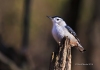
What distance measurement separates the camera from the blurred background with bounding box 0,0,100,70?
1162 cm

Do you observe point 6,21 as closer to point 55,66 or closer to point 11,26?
point 11,26

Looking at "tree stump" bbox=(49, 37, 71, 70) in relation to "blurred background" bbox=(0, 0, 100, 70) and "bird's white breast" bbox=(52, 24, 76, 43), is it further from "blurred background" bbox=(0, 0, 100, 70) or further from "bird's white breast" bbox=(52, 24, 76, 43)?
"blurred background" bbox=(0, 0, 100, 70)

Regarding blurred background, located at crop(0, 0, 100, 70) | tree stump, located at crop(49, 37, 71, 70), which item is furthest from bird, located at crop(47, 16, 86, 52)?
blurred background, located at crop(0, 0, 100, 70)

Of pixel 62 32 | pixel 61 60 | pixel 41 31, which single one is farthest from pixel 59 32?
pixel 41 31

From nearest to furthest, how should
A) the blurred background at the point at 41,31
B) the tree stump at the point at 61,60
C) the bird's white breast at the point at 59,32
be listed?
the tree stump at the point at 61,60 → the bird's white breast at the point at 59,32 → the blurred background at the point at 41,31

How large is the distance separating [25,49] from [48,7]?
17.6ft

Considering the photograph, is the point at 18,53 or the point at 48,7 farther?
the point at 48,7

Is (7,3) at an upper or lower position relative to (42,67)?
upper

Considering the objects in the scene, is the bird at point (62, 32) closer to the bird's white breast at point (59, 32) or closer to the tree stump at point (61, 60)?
the bird's white breast at point (59, 32)

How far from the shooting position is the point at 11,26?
15.0 meters

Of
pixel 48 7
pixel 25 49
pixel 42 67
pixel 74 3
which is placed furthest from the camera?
pixel 48 7

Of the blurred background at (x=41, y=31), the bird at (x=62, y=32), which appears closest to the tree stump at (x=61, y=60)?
the bird at (x=62, y=32)

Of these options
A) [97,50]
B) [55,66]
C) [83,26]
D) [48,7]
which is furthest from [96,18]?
[55,66]

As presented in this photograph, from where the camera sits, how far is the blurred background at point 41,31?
458 inches
